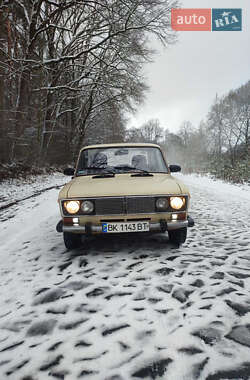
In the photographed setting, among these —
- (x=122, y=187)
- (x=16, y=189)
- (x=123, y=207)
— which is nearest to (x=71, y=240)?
(x=123, y=207)

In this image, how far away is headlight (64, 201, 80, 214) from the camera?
3.28m

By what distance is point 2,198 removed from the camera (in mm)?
8578

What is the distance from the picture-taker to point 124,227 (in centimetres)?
326

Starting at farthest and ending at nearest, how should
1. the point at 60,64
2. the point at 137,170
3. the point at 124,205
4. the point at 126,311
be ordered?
1. the point at 60,64
2. the point at 137,170
3. the point at 124,205
4. the point at 126,311

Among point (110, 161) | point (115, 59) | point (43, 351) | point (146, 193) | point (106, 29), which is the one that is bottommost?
point (43, 351)

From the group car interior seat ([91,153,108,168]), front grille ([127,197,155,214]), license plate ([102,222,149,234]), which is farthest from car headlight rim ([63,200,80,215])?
car interior seat ([91,153,108,168])

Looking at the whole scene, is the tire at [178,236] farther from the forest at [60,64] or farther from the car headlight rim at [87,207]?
the forest at [60,64]

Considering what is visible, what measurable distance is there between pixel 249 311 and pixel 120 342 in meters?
1.15

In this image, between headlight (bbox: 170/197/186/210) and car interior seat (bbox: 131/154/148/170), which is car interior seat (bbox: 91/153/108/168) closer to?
car interior seat (bbox: 131/154/148/170)

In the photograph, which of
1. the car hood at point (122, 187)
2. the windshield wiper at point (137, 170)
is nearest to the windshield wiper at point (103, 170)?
the windshield wiper at point (137, 170)

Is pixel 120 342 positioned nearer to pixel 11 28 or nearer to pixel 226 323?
pixel 226 323

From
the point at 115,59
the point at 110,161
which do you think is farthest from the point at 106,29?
the point at 110,161

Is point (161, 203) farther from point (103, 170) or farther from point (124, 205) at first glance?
point (103, 170)

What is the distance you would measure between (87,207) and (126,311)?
147 cm
